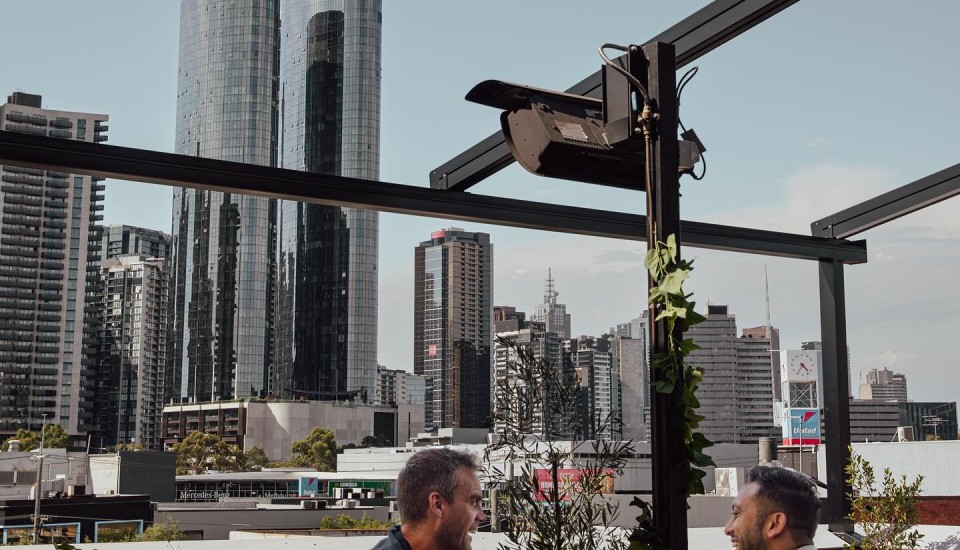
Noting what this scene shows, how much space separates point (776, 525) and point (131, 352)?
85.4 metres

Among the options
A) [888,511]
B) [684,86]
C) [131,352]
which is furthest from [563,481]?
[131,352]

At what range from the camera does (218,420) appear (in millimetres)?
76250

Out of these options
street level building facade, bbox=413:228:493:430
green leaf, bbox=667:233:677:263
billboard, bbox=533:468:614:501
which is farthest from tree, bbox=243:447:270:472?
green leaf, bbox=667:233:677:263

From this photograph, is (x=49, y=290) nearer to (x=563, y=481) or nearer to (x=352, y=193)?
(x=352, y=193)

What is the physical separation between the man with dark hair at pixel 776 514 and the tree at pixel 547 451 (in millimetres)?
575

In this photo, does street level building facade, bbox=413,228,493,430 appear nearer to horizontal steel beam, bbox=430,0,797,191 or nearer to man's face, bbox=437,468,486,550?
horizontal steel beam, bbox=430,0,797,191

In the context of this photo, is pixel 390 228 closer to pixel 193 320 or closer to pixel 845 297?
pixel 193 320

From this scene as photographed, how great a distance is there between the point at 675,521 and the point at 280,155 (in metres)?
79.4

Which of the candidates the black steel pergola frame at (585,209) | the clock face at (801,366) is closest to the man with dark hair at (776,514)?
the black steel pergola frame at (585,209)

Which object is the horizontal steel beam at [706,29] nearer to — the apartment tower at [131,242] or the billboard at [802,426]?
the billboard at [802,426]

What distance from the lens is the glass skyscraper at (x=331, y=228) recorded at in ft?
241

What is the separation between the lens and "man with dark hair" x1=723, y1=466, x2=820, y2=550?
7.09 feet

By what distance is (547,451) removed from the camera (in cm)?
277

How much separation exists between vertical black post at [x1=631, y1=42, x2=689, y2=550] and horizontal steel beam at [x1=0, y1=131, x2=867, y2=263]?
165 centimetres
